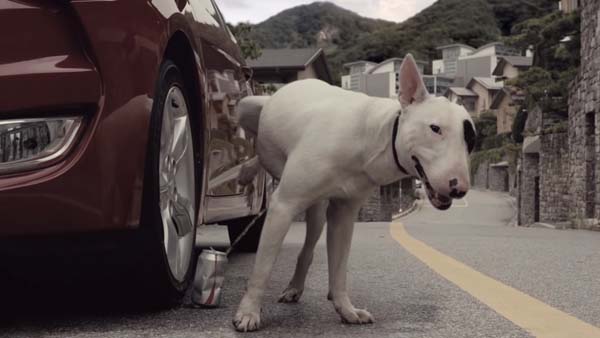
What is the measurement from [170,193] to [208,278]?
1.30 ft

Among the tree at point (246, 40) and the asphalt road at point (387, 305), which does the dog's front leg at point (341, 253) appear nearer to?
the asphalt road at point (387, 305)

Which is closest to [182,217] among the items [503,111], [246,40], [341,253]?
[341,253]

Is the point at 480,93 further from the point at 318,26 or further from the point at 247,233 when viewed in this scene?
Answer: the point at 247,233

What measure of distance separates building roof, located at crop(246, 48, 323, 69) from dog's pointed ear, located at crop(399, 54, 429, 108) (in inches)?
1412

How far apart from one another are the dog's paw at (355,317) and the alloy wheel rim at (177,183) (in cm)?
66

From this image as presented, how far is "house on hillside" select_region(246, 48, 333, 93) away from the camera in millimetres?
39156

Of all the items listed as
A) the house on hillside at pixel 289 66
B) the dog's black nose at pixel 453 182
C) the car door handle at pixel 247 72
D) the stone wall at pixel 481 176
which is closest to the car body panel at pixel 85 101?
the dog's black nose at pixel 453 182

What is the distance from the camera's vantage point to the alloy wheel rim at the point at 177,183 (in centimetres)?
284

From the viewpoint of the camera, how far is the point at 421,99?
2580mm

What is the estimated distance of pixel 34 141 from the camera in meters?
2.38

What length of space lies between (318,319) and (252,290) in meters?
0.40

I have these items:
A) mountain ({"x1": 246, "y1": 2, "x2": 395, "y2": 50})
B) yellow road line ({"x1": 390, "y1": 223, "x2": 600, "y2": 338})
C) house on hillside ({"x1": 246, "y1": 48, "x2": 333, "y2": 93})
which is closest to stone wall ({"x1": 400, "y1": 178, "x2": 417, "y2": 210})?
house on hillside ({"x1": 246, "y1": 48, "x2": 333, "y2": 93})

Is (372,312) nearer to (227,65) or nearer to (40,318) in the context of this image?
(40,318)

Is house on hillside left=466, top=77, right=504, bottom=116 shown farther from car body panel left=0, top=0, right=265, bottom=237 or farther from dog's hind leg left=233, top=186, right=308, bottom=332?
car body panel left=0, top=0, right=265, bottom=237
